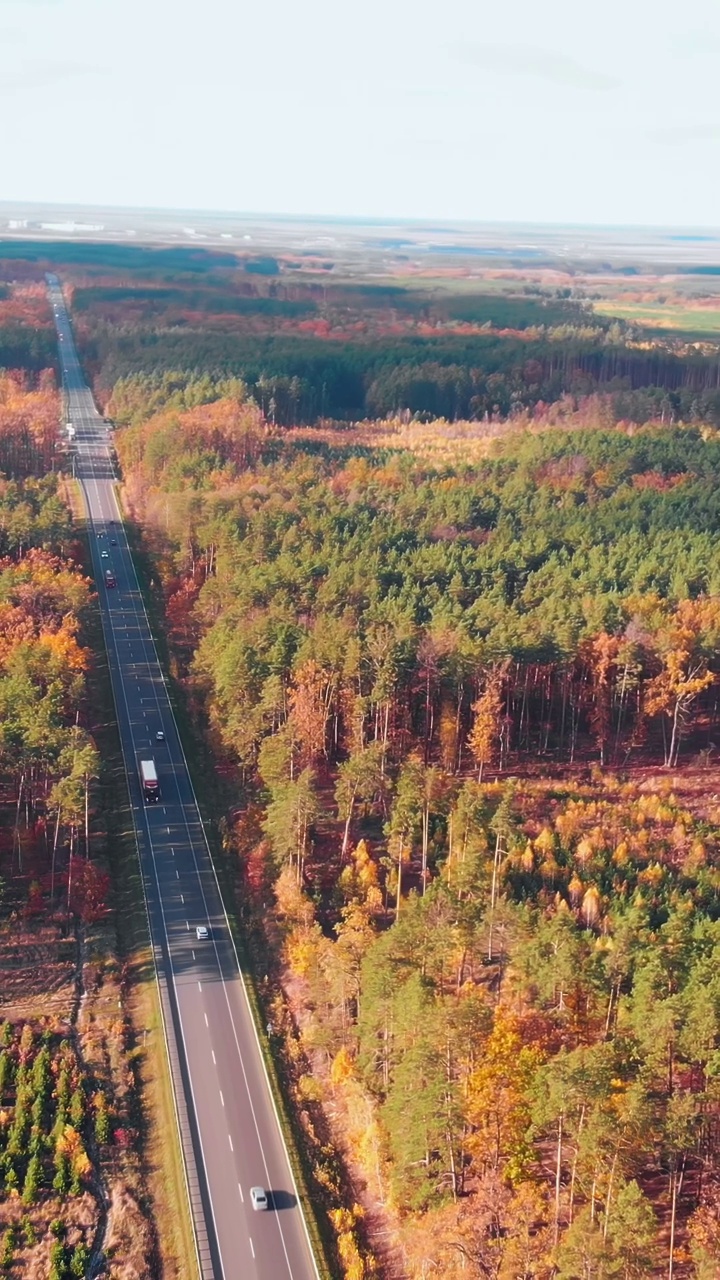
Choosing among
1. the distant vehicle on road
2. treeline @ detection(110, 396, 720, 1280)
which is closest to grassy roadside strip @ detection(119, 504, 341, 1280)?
treeline @ detection(110, 396, 720, 1280)

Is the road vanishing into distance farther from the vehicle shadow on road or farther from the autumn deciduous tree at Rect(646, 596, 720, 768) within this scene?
the autumn deciduous tree at Rect(646, 596, 720, 768)

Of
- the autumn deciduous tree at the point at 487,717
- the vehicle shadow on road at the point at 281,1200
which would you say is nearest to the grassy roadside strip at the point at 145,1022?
the vehicle shadow on road at the point at 281,1200

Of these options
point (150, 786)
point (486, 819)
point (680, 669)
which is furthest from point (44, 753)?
point (680, 669)

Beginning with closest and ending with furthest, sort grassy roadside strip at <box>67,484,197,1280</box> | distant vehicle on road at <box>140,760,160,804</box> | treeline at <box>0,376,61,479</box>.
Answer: grassy roadside strip at <box>67,484,197,1280</box> → distant vehicle on road at <box>140,760,160,804</box> → treeline at <box>0,376,61,479</box>

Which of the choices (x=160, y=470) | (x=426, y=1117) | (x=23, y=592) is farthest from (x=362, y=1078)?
(x=160, y=470)

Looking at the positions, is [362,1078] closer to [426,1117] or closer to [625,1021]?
[426,1117]

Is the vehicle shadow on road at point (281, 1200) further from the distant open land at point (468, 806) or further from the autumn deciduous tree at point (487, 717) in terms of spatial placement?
the autumn deciduous tree at point (487, 717)

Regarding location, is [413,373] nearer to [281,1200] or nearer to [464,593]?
[464,593]
